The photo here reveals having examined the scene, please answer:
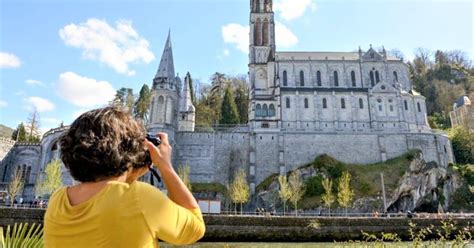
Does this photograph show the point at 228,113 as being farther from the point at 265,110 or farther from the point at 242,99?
the point at 242,99

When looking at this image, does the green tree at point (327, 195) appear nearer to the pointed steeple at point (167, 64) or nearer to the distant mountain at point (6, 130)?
the pointed steeple at point (167, 64)

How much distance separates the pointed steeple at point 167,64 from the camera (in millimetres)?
46875

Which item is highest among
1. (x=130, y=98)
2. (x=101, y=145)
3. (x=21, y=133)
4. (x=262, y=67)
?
(x=262, y=67)

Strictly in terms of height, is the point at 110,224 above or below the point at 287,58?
below

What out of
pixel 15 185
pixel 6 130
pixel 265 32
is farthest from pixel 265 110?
pixel 6 130

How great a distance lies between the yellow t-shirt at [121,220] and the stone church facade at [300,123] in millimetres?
42336

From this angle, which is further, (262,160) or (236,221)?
(262,160)

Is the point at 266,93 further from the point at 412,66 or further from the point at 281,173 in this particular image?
the point at 412,66

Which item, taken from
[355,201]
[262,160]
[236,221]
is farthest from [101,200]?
[262,160]

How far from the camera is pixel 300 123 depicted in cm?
4909

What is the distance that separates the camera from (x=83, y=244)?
1724 millimetres

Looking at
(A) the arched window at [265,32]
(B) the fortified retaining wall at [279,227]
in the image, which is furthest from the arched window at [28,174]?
(A) the arched window at [265,32]

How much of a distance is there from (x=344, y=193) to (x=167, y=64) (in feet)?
95.3

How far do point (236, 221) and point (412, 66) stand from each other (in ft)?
243
